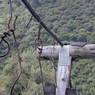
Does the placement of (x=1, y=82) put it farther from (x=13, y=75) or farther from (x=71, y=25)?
(x=71, y=25)

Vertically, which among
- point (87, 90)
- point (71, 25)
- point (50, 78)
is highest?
point (71, 25)

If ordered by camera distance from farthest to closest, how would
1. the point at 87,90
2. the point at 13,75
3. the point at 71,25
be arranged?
the point at 71,25
the point at 87,90
the point at 13,75

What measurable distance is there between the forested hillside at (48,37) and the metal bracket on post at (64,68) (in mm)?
1764

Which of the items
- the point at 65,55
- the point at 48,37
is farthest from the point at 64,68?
the point at 48,37

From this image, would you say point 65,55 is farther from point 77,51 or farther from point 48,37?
point 48,37

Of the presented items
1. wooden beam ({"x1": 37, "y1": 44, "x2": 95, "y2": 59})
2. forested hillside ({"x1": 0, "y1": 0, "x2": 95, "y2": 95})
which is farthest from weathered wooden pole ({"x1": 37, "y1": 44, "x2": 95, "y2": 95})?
forested hillside ({"x1": 0, "y1": 0, "x2": 95, "y2": 95})

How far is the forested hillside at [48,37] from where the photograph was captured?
3.76m

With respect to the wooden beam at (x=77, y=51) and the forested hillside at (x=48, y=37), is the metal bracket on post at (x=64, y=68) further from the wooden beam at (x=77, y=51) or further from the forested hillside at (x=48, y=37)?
the forested hillside at (x=48, y=37)

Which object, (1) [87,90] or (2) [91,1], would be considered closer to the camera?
(1) [87,90]

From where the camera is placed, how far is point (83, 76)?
6367 mm

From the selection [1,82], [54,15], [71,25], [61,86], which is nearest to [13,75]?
[1,82]

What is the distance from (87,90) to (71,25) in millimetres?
3453

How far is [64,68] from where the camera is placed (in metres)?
1.14

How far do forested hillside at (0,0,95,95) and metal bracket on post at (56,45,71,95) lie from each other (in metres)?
1.76
